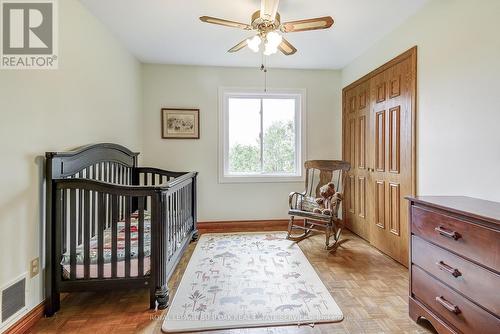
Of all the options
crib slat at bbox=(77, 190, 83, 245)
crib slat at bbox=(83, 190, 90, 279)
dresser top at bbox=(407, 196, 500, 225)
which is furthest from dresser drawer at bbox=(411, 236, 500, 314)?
crib slat at bbox=(77, 190, 83, 245)

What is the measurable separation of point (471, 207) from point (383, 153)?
1473mm

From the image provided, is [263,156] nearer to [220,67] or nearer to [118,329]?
[220,67]

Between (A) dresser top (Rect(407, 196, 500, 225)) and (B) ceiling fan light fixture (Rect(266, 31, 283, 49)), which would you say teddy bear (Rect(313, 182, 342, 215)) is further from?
(B) ceiling fan light fixture (Rect(266, 31, 283, 49))

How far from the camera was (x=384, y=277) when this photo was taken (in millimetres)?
2244

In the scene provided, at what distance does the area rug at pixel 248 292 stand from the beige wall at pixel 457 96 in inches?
49.9

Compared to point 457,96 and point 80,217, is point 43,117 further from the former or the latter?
point 457,96

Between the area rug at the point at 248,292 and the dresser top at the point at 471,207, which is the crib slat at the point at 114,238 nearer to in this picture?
the area rug at the point at 248,292

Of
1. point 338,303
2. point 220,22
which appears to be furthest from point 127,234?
point 220,22

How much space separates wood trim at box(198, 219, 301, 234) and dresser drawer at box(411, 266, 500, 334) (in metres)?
2.17

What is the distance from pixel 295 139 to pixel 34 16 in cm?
307

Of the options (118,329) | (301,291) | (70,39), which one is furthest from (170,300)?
(70,39)

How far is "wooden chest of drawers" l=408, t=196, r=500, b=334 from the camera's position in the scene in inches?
45.4

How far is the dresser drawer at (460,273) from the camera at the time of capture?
115cm

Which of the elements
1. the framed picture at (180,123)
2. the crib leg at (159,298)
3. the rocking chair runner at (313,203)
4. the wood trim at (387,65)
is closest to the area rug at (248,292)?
the crib leg at (159,298)
